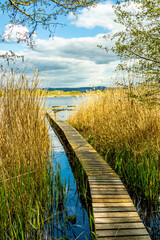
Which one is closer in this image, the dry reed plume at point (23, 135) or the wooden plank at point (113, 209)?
the wooden plank at point (113, 209)

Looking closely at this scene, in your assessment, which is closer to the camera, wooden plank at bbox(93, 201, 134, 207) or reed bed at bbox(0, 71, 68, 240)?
wooden plank at bbox(93, 201, 134, 207)

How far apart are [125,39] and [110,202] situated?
2.65m

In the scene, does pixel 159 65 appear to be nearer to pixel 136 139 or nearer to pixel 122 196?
pixel 136 139

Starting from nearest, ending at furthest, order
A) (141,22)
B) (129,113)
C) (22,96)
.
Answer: (22,96) → (141,22) → (129,113)

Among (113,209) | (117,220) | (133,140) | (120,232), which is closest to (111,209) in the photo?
(113,209)

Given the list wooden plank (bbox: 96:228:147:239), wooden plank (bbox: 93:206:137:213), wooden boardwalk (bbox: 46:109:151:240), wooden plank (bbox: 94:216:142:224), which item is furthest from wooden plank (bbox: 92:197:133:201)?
wooden plank (bbox: 96:228:147:239)

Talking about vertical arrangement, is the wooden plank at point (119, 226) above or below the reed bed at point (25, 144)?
below

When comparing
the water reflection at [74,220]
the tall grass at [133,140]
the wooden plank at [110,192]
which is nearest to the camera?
the water reflection at [74,220]

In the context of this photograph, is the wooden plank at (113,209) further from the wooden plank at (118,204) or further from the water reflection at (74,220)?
the water reflection at (74,220)

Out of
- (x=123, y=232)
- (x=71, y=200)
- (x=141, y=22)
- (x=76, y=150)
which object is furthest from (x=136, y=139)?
(x=123, y=232)

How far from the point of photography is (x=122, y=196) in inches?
93.4

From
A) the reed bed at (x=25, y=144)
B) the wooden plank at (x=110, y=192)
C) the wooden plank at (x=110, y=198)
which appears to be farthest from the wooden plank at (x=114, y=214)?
the reed bed at (x=25, y=144)

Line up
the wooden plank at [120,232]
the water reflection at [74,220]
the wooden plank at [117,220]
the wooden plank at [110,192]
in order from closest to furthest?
1. the wooden plank at [120,232]
2. the wooden plank at [117,220]
3. the water reflection at [74,220]
4. the wooden plank at [110,192]

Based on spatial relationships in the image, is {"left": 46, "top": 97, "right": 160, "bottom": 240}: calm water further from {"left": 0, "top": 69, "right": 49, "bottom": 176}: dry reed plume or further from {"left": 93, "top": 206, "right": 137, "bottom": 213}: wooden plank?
{"left": 0, "top": 69, "right": 49, "bottom": 176}: dry reed plume
